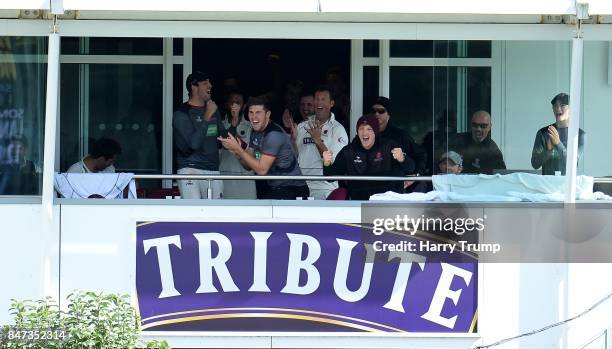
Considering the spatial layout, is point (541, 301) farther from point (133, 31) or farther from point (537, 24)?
point (133, 31)

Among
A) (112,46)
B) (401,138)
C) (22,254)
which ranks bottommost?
(22,254)

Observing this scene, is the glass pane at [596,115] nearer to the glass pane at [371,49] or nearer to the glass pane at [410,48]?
the glass pane at [410,48]

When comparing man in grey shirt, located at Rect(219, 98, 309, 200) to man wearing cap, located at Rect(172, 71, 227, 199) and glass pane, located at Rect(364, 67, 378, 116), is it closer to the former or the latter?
man wearing cap, located at Rect(172, 71, 227, 199)

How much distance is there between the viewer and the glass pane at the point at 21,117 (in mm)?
10648

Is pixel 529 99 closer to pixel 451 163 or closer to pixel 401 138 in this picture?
pixel 451 163

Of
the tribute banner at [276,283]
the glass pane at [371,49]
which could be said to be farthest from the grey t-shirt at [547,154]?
the glass pane at [371,49]

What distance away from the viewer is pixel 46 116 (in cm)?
1053

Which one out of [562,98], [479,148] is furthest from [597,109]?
[479,148]

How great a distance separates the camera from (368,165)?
11.1 m

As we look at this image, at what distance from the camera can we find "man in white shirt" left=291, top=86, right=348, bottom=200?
38.9ft

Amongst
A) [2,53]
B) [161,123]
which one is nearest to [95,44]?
[161,123]

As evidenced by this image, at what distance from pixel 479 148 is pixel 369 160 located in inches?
34.4

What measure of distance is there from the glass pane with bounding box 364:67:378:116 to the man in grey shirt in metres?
1.84

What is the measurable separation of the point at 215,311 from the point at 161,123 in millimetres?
2672
